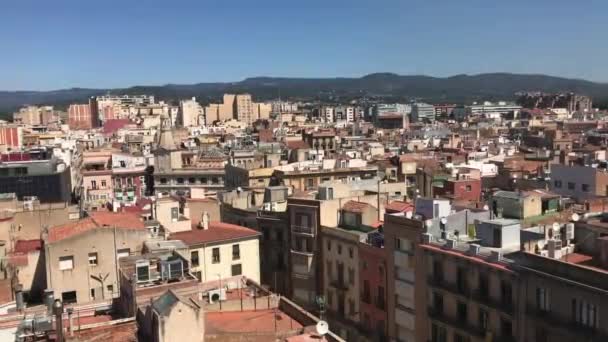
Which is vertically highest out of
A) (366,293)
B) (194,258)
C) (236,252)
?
(194,258)

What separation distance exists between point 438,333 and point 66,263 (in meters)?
20.7

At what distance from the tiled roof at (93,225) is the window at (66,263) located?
3.49 ft

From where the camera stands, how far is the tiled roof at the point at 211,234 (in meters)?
46.2

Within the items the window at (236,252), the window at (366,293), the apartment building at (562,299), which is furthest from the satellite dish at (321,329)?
the window at (236,252)

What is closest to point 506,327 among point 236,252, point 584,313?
point 584,313

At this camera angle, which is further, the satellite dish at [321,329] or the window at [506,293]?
the window at [506,293]

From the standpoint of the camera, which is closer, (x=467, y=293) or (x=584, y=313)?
(x=584, y=313)

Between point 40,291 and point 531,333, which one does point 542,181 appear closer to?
point 531,333

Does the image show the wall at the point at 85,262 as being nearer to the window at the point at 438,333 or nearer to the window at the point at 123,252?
the window at the point at 123,252

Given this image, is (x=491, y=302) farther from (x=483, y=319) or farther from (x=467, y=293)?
(x=467, y=293)

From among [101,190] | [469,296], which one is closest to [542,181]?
[469,296]

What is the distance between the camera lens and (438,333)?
3903 centimetres

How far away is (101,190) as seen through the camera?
93.8m

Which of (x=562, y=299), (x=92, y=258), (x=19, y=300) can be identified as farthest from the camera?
(x=92, y=258)
